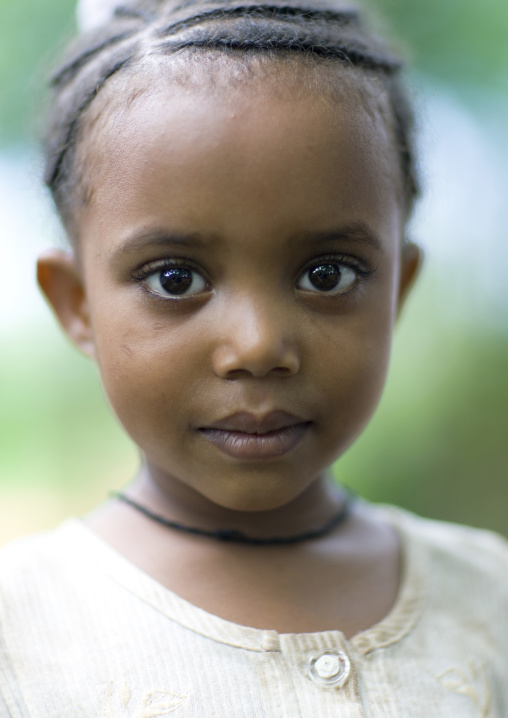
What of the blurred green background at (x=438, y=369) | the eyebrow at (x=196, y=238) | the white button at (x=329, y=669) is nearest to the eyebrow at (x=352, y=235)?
the eyebrow at (x=196, y=238)

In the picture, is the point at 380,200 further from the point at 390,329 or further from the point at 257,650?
the point at 257,650

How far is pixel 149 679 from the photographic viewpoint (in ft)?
2.76

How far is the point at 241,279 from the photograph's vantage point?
0.83 m

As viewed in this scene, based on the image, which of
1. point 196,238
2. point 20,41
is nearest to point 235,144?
point 196,238

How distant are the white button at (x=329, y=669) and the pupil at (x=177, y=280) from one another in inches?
17.6

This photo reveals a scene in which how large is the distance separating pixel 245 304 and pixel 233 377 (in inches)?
3.2

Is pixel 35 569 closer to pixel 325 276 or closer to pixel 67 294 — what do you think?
pixel 67 294

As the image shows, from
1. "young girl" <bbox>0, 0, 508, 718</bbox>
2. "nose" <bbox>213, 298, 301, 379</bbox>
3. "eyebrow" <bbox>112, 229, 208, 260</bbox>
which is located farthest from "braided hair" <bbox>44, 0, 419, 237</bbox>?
"nose" <bbox>213, 298, 301, 379</bbox>

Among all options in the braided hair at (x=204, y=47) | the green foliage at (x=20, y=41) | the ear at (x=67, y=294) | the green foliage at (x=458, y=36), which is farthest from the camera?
the green foliage at (x=458, y=36)

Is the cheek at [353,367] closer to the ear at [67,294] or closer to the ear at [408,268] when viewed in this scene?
the ear at [408,268]

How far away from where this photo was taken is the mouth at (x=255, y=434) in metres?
0.84

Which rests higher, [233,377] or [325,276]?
[325,276]

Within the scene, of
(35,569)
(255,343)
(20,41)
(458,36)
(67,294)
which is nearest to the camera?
(255,343)

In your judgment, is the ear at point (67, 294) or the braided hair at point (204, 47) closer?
the braided hair at point (204, 47)
